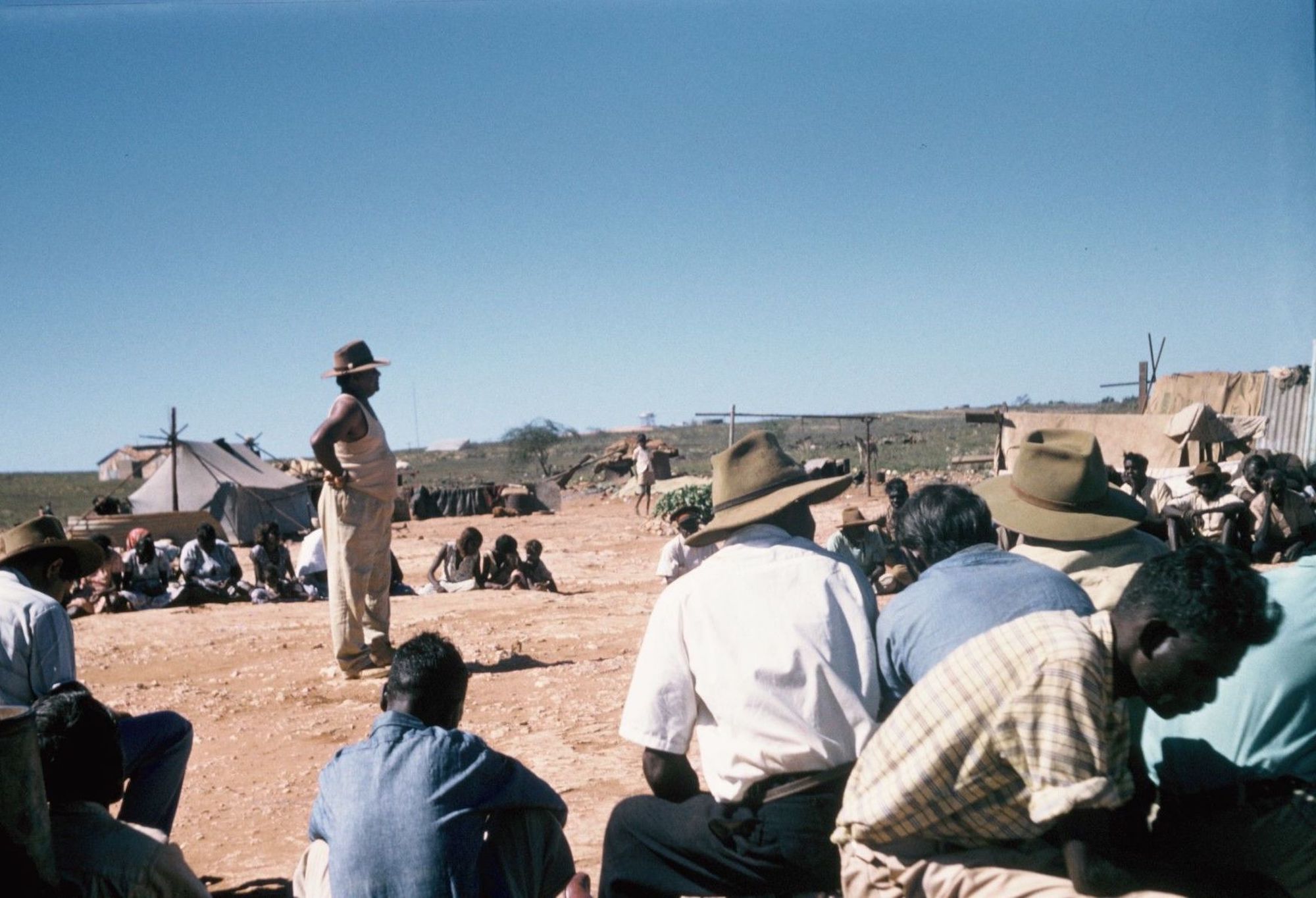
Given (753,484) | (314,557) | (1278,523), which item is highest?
(753,484)

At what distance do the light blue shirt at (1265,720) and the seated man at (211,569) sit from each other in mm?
11359

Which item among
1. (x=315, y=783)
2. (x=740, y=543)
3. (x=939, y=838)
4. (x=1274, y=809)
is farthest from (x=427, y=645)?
(x=315, y=783)

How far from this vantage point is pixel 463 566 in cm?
1283

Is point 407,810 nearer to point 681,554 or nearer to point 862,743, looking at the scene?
point 862,743

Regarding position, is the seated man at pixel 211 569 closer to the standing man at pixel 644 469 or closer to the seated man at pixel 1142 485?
the seated man at pixel 1142 485

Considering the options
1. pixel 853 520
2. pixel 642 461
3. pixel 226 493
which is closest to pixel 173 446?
pixel 226 493

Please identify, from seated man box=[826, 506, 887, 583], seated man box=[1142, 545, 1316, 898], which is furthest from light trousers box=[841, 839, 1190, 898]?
seated man box=[826, 506, 887, 583]

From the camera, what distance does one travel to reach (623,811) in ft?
10.5

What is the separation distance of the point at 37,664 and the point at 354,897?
4.93ft

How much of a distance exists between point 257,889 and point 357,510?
309 centimetres

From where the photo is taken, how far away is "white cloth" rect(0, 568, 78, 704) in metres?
3.61

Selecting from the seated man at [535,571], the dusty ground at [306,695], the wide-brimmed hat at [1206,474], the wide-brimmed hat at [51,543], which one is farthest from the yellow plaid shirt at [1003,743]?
the seated man at [535,571]

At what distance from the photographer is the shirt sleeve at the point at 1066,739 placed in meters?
2.12

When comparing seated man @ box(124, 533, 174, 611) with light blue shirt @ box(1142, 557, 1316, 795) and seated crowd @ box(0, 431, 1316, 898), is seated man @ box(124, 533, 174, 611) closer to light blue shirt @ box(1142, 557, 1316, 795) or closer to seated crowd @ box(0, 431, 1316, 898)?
seated crowd @ box(0, 431, 1316, 898)
